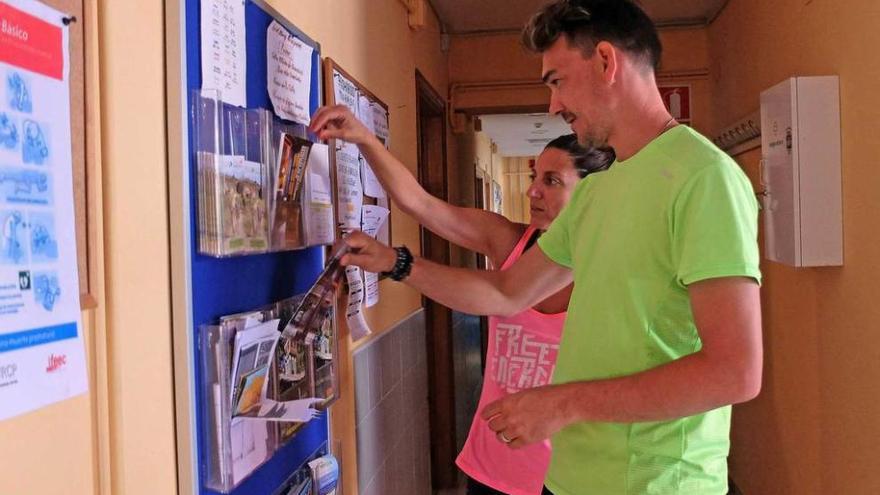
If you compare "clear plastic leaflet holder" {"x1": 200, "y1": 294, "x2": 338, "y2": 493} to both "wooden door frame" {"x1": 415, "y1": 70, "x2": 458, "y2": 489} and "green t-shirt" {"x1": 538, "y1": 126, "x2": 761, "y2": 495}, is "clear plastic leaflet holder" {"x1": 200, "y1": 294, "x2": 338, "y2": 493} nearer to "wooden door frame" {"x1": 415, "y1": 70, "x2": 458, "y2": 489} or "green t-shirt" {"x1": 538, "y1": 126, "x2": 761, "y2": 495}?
"green t-shirt" {"x1": 538, "y1": 126, "x2": 761, "y2": 495}

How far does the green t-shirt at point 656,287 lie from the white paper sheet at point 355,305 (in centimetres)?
71

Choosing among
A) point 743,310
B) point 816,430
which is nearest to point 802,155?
point 816,430

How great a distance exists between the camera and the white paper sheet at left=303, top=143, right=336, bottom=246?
1544 millimetres

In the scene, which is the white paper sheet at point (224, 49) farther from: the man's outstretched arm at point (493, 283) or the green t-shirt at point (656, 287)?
the green t-shirt at point (656, 287)

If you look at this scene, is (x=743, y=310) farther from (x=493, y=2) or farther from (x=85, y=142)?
(x=493, y=2)

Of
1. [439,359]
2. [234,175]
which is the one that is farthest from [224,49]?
[439,359]

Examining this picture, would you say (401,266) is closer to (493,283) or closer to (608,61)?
(493,283)

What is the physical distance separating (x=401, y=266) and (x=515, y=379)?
485 mm

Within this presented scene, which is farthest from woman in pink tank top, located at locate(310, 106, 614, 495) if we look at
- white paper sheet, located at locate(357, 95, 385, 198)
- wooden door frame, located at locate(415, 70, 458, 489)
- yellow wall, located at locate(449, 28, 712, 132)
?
yellow wall, located at locate(449, 28, 712, 132)

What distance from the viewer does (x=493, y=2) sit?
12.4ft

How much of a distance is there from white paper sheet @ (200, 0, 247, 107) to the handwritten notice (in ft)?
0.41

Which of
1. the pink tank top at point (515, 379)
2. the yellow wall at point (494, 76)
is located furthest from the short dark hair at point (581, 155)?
the yellow wall at point (494, 76)

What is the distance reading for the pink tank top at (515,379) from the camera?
6.16ft

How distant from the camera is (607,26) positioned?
4.24ft
